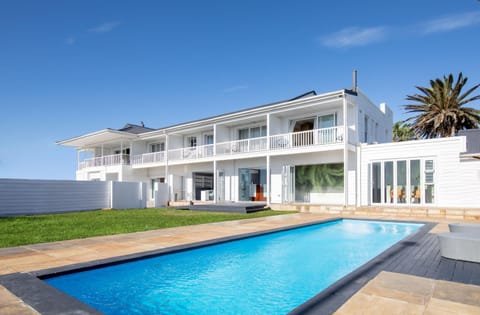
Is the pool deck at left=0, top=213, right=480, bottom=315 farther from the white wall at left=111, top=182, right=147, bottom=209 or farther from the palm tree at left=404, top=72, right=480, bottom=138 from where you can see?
the palm tree at left=404, top=72, right=480, bottom=138

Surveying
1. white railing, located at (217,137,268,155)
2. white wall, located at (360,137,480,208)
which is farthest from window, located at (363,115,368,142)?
white railing, located at (217,137,268,155)

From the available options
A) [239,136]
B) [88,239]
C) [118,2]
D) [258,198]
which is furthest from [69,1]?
[258,198]

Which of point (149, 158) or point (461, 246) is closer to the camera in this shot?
point (461, 246)

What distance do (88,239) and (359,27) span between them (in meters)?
14.4

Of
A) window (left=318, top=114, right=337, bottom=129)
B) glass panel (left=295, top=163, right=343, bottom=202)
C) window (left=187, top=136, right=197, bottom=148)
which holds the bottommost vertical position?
glass panel (left=295, top=163, right=343, bottom=202)

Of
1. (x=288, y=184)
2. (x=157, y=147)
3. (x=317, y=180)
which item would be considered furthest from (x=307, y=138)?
(x=157, y=147)

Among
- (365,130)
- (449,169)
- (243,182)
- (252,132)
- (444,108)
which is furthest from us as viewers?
(444,108)

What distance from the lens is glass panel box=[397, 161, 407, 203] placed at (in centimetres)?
1373

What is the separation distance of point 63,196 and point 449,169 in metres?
17.8

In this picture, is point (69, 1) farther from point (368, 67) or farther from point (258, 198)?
point (368, 67)

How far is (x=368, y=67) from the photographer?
706 inches

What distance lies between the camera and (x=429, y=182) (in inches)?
521

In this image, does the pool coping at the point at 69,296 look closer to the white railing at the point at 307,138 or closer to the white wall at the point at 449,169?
the white wall at the point at 449,169

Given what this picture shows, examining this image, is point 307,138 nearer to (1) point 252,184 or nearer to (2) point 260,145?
(2) point 260,145
